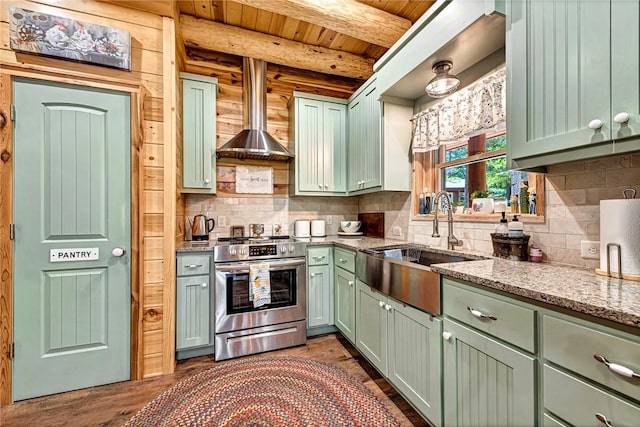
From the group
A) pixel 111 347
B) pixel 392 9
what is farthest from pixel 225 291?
pixel 392 9

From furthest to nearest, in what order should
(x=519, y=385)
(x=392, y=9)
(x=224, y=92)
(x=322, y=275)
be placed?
(x=224, y=92), (x=322, y=275), (x=392, y=9), (x=519, y=385)

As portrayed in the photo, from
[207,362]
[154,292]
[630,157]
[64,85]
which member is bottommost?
[207,362]

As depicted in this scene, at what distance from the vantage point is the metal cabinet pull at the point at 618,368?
0.67 meters

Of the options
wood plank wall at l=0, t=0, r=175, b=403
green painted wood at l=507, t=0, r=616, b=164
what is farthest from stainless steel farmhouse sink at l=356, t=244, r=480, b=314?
wood plank wall at l=0, t=0, r=175, b=403

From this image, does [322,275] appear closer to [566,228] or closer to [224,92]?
[566,228]

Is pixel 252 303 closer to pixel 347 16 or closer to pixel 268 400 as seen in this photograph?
pixel 268 400

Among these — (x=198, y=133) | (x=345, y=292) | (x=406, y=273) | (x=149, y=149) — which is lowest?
(x=345, y=292)

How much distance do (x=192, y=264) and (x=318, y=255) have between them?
1114 mm

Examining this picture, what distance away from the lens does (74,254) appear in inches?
69.9

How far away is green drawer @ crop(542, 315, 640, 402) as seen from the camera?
681 millimetres

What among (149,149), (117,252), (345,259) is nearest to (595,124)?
(345,259)

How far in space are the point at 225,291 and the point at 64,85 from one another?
1.83 m

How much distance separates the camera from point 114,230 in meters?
1.86

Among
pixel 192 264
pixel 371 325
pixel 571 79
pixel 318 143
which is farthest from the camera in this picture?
pixel 318 143
